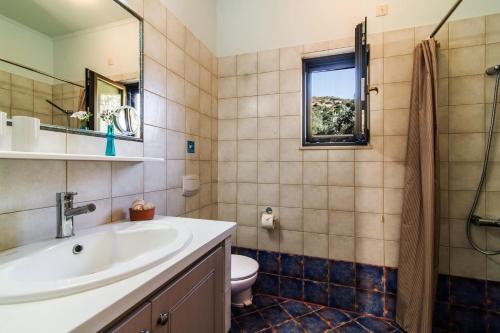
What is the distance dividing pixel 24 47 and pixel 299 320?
7.14 ft

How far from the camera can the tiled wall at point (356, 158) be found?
61.9 inches

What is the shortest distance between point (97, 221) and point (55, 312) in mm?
707

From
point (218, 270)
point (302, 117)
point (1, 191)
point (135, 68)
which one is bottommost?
point (218, 270)

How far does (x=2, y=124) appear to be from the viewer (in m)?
0.71

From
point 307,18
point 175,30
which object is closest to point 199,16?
point 175,30

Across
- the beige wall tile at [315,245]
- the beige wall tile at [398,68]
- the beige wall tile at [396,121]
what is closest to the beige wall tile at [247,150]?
the beige wall tile at [315,245]

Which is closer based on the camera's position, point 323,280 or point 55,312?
point 55,312

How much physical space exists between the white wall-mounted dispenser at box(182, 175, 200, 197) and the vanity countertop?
1.02 m

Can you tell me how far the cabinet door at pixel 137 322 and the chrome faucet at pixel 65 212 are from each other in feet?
1.71

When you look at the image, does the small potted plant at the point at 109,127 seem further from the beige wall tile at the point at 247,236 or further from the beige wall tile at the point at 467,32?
the beige wall tile at the point at 467,32

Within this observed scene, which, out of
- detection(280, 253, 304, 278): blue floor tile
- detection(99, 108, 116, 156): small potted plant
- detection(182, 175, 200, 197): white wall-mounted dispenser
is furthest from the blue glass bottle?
detection(280, 253, 304, 278): blue floor tile

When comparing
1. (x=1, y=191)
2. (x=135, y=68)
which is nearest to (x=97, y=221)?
(x=1, y=191)

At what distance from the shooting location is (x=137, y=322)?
0.60m

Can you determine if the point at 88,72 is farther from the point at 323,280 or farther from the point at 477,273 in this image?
the point at 477,273
